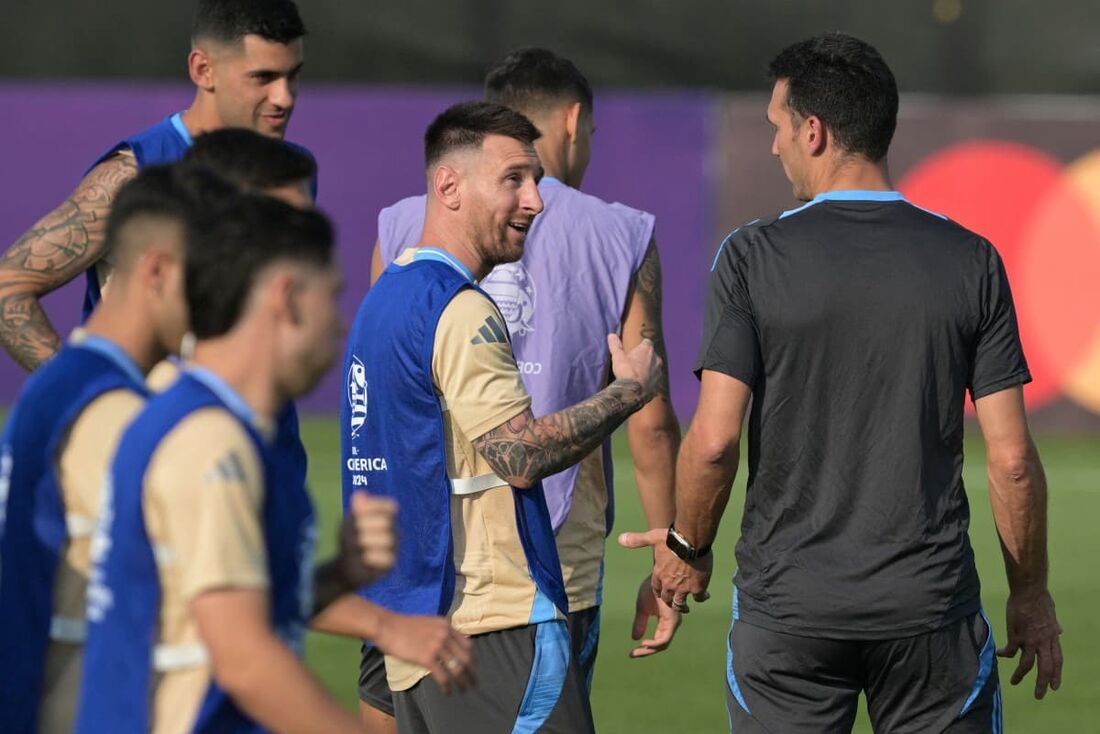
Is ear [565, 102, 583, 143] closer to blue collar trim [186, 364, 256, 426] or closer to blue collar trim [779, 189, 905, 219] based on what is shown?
blue collar trim [779, 189, 905, 219]

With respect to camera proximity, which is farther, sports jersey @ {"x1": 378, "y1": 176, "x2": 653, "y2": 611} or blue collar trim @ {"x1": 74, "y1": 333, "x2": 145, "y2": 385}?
sports jersey @ {"x1": 378, "y1": 176, "x2": 653, "y2": 611}

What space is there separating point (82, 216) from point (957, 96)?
13.5 meters

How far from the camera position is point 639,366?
4441 mm

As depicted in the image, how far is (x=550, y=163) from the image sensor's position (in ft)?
19.0

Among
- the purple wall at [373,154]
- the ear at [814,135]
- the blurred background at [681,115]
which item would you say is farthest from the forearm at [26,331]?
the purple wall at [373,154]

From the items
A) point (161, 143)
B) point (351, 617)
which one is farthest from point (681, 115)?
point (351, 617)

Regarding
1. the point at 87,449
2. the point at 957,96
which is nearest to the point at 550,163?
the point at 87,449

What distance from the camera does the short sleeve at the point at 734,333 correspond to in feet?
14.1

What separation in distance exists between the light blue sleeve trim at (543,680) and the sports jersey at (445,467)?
48 millimetres

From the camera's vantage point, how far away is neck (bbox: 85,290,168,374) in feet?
10.1

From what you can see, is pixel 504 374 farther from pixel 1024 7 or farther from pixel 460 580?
pixel 1024 7

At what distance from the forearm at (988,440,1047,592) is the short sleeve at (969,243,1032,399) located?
18cm

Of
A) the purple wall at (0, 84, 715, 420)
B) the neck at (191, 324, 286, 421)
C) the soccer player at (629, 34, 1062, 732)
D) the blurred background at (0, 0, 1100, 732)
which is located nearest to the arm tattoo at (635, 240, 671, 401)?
the soccer player at (629, 34, 1062, 732)

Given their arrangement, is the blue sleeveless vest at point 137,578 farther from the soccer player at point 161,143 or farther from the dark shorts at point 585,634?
the dark shorts at point 585,634
